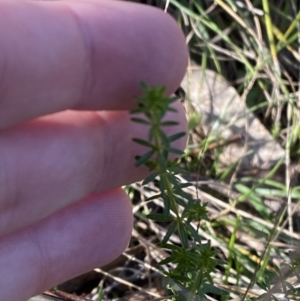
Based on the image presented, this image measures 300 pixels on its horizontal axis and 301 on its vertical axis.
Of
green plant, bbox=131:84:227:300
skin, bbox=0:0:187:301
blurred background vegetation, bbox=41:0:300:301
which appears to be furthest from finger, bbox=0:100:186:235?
blurred background vegetation, bbox=41:0:300:301

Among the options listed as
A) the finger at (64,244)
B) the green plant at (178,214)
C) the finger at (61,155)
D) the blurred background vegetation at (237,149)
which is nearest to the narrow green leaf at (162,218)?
the green plant at (178,214)

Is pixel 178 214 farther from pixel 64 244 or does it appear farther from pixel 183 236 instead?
pixel 64 244

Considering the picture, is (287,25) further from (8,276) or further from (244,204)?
(8,276)

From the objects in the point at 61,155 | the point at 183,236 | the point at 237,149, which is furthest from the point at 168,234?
the point at 237,149

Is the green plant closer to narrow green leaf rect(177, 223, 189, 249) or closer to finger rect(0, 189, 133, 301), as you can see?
narrow green leaf rect(177, 223, 189, 249)

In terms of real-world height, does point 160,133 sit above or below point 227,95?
above

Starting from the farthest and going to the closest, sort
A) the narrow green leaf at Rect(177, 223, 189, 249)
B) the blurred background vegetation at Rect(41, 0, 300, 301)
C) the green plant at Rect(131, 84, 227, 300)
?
the blurred background vegetation at Rect(41, 0, 300, 301)
the narrow green leaf at Rect(177, 223, 189, 249)
the green plant at Rect(131, 84, 227, 300)

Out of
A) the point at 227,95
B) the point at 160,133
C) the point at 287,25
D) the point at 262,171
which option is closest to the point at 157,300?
the point at 160,133

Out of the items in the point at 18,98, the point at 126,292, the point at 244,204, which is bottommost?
the point at 126,292
